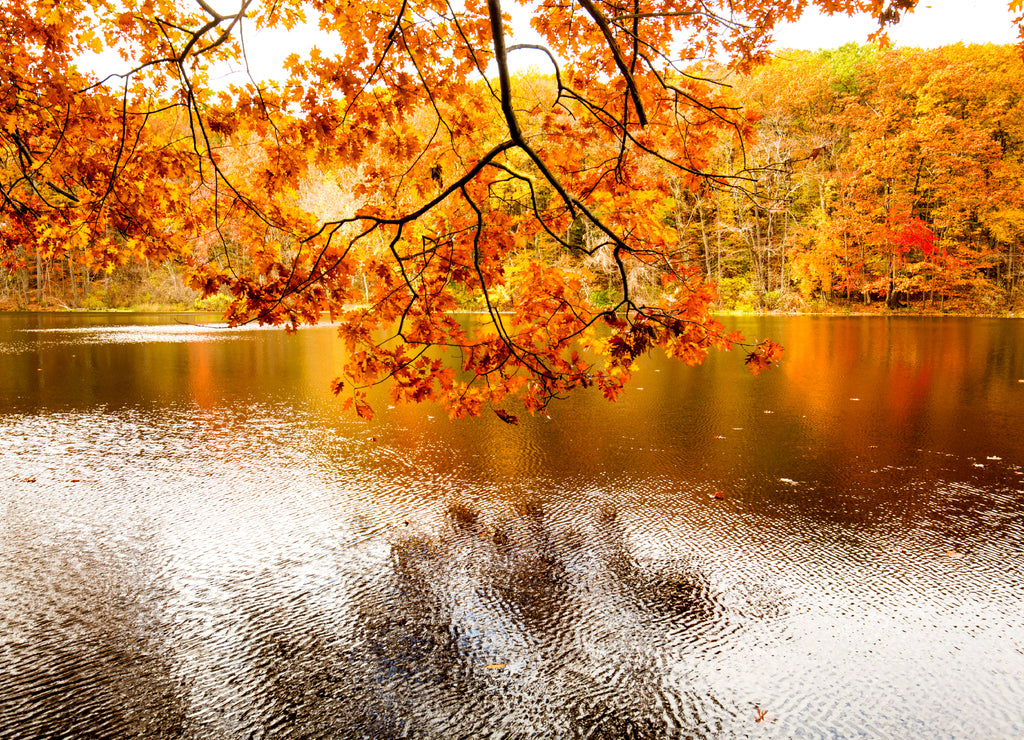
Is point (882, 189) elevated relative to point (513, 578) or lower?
elevated

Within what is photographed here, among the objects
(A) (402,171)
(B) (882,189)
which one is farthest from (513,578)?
(B) (882,189)

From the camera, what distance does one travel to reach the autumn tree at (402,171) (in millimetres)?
2670

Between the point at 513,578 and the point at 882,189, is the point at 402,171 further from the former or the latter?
the point at 882,189

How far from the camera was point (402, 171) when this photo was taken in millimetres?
3166

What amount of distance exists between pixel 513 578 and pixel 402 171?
86.5 inches

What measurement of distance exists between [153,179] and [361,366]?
1.80 metres

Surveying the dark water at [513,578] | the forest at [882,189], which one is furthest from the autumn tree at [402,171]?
the forest at [882,189]

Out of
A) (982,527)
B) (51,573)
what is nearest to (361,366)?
(51,573)

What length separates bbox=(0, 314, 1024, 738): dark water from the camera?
6.10 ft

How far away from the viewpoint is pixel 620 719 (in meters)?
1.80

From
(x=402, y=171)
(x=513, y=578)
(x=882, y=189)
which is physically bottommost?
(x=513, y=578)

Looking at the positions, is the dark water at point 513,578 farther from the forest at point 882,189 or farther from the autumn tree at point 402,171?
the forest at point 882,189

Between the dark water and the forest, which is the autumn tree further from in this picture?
the forest

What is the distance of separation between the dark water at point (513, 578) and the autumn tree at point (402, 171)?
0.91 metres
